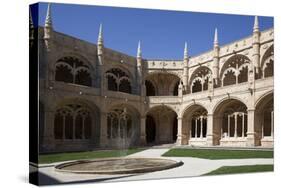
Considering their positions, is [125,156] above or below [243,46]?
below

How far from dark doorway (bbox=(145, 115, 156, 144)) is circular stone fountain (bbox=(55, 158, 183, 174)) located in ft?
8.06

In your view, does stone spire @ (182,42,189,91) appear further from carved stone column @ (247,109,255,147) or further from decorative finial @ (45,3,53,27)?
decorative finial @ (45,3,53,27)

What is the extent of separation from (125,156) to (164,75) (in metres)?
7.37

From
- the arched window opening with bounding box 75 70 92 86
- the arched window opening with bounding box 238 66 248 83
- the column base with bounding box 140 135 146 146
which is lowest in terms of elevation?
the column base with bounding box 140 135 146 146

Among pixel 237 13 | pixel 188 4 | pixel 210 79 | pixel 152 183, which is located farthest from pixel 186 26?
pixel 210 79

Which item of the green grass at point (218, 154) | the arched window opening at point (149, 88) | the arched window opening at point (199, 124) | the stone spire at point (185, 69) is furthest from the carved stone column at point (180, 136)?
the arched window opening at point (149, 88)

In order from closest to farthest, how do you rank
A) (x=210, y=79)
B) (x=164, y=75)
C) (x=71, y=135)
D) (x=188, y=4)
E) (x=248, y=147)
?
(x=71, y=135), (x=188, y=4), (x=248, y=147), (x=164, y=75), (x=210, y=79)

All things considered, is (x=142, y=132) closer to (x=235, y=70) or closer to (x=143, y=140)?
(x=143, y=140)

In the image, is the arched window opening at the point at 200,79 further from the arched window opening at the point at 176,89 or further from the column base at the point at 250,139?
the column base at the point at 250,139

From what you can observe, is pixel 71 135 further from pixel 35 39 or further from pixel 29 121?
pixel 35 39

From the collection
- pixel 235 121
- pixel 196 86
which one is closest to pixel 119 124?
pixel 196 86

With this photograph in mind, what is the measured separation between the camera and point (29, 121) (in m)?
12.4

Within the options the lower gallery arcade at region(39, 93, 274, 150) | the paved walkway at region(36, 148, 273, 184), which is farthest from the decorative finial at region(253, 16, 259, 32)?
the paved walkway at region(36, 148, 273, 184)

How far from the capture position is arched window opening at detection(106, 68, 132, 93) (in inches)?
626
